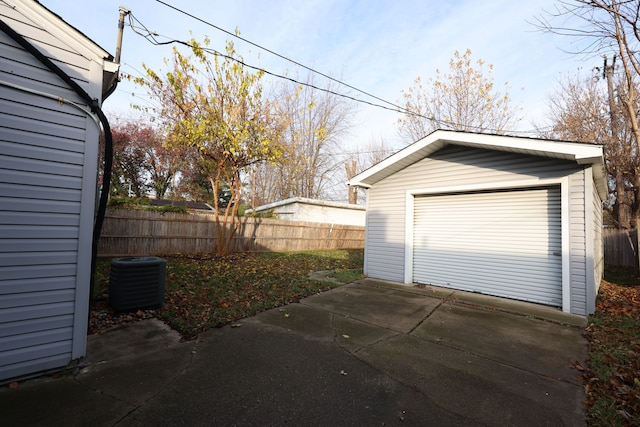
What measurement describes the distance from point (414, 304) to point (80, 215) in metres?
5.24

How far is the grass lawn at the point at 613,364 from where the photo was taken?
7.42 ft

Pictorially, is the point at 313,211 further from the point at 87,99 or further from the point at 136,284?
the point at 87,99

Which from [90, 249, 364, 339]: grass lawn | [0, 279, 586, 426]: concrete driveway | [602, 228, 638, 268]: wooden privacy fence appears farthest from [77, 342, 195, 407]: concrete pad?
[602, 228, 638, 268]: wooden privacy fence

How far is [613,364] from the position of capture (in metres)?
3.07

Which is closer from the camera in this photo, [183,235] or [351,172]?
[183,235]

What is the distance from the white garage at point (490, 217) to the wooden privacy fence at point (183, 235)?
247 inches

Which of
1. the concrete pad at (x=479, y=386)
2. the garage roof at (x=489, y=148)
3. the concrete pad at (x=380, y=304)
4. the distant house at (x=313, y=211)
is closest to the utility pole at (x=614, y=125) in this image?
the garage roof at (x=489, y=148)

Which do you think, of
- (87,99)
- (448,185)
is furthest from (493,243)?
(87,99)

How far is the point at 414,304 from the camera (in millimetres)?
5281

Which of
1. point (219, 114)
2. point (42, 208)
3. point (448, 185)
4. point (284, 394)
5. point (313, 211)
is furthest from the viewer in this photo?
point (313, 211)

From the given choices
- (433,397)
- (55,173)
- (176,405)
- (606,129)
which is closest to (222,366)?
(176,405)

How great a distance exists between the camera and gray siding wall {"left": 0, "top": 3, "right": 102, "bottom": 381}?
2404mm

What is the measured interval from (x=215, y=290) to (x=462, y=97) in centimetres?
1626

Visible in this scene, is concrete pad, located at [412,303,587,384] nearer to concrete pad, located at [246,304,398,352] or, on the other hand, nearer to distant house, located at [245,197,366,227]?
concrete pad, located at [246,304,398,352]
